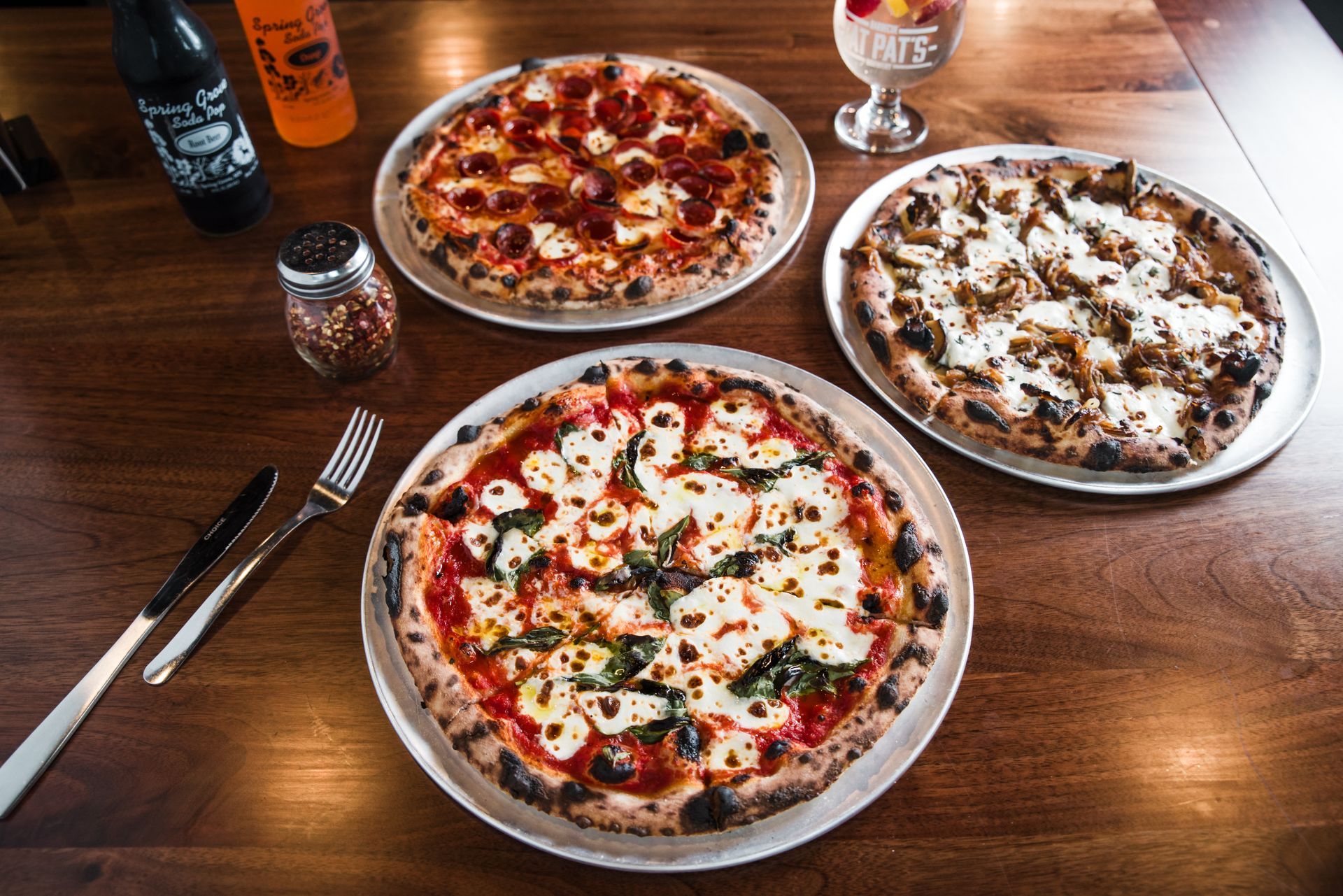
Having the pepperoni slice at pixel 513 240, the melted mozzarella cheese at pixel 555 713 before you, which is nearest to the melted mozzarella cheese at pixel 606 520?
the melted mozzarella cheese at pixel 555 713

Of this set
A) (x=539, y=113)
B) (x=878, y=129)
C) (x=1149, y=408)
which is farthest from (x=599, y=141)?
(x=1149, y=408)

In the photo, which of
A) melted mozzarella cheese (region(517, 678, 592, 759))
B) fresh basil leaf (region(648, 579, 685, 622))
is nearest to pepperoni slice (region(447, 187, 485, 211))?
fresh basil leaf (region(648, 579, 685, 622))

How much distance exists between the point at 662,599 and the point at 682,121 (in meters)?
1.61

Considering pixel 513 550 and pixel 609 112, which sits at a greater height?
pixel 609 112

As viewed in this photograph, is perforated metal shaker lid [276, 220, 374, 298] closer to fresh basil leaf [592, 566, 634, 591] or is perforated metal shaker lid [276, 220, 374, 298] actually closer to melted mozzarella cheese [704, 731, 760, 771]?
fresh basil leaf [592, 566, 634, 591]

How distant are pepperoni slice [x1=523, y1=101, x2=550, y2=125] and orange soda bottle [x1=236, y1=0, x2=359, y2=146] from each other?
535mm

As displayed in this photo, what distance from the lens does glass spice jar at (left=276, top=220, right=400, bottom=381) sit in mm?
1967

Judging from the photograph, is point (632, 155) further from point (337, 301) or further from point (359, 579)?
point (359, 579)

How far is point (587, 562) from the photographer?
189 cm

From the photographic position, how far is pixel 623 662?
176cm

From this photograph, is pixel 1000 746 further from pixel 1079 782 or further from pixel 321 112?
pixel 321 112

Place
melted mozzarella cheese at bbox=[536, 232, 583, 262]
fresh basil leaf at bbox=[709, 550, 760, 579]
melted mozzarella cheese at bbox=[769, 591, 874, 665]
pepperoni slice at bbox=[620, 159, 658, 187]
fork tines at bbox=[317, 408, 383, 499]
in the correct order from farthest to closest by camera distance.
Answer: pepperoni slice at bbox=[620, 159, 658, 187] → melted mozzarella cheese at bbox=[536, 232, 583, 262] → fork tines at bbox=[317, 408, 383, 499] → fresh basil leaf at bbox=[709, 550, 760, 579] → melted mozzarella cheese at bbox=[769, 591, 874, 665]

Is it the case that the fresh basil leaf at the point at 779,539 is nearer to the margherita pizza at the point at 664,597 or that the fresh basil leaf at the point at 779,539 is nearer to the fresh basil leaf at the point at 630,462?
the margherita pizza at the point at 664,597

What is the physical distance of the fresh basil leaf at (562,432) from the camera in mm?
2033
